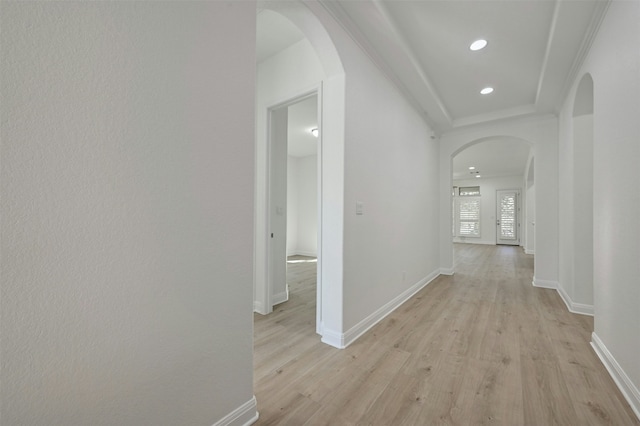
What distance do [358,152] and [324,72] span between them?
756 millimetres

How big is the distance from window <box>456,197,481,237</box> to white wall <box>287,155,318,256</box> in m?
7.31

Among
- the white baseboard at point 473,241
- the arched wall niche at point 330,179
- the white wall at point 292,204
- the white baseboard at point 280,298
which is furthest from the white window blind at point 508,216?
the arched wall niche at point 330,179

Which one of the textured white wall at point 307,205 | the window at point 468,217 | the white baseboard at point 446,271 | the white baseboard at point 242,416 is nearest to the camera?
the white baseboard at point 242,416

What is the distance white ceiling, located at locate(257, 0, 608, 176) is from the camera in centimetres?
216

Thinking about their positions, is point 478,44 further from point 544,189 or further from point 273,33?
point 544,189

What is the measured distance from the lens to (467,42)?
2.64 metres

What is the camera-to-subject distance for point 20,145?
746 millimetres

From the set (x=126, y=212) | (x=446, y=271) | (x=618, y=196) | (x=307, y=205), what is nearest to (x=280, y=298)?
(x=126, y=212)

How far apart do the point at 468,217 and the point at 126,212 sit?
41.2 feet

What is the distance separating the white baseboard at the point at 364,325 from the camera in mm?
2229

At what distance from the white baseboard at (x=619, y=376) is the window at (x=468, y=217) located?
9999 mm

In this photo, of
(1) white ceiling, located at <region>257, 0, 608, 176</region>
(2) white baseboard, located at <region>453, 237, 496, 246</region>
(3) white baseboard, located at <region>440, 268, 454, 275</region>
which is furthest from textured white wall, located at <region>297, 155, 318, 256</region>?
(2) white baseboard, located at <region>453, 237, 496, 246</region>

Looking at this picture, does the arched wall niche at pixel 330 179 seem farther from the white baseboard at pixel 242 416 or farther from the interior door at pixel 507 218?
the interior door at pixel 507 218

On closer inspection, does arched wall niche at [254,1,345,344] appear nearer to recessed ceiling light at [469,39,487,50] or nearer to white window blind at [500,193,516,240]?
recessed ceiling light at [469,39,487,50]
